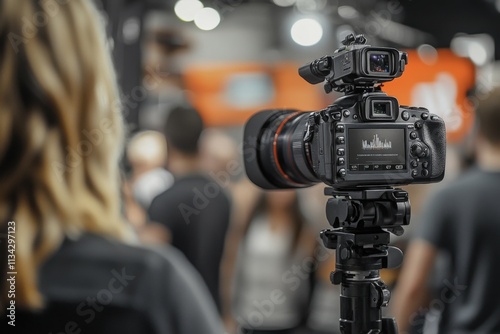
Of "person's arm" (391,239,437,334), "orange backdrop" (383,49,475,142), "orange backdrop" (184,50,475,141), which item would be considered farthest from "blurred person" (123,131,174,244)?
"orange backdrop" (383,49,475,142)

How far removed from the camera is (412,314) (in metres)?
2.56

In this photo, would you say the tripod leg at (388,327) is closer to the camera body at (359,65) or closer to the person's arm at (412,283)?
the camera body at (359,65)

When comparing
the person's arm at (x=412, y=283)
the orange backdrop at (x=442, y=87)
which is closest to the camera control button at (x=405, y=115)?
the person's arm at (x=412, y=283)

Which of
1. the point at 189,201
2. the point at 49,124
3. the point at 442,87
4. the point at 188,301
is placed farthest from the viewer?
the point at 442,87

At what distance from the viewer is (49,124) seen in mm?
2217

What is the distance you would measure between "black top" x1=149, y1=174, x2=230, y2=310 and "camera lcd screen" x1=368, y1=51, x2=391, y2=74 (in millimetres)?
1274

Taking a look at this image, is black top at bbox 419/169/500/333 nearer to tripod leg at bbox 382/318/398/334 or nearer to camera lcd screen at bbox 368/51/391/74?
tripod leg at bbox 382/318/398/334

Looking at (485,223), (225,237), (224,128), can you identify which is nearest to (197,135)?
(224,128)

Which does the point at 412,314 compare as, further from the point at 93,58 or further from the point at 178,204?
the point at 93,58

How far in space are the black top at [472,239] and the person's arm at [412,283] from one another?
6cm

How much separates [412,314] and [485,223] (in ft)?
1.72

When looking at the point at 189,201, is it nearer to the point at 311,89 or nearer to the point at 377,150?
the point at 311,89

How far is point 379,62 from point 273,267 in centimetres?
150

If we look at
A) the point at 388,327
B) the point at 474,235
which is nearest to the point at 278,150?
the point at 388,327
